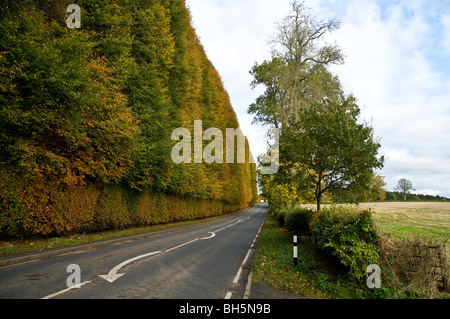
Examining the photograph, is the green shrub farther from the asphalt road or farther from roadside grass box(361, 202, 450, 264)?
the asphalt road

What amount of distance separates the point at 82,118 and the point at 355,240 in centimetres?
1076

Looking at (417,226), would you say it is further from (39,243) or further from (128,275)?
(39,243)

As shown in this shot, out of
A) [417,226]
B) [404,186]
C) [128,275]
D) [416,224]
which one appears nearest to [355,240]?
[128,275]

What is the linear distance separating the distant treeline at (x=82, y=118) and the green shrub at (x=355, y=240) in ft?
32.1

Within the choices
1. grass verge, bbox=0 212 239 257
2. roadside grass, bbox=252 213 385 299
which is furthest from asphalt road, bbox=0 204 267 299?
grass verge, bbox=0 212 239 257

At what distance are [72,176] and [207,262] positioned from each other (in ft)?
22.6

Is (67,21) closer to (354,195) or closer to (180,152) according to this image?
(180,152)

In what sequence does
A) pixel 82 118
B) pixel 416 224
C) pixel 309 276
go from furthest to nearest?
pixel 416 224 → pixel 82 118 → pixel 309 276

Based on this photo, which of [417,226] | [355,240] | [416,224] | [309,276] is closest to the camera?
[355,240]

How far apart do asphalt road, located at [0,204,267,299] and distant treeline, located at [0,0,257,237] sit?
2.97 metres

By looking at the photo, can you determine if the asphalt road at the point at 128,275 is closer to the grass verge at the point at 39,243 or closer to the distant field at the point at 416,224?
the grass verge at the point at 39,243

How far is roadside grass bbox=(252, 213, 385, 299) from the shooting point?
5.76 metres

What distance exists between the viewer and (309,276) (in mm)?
7023
